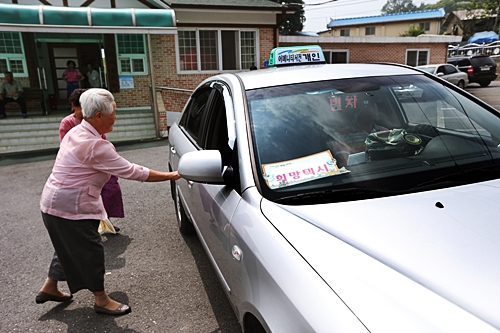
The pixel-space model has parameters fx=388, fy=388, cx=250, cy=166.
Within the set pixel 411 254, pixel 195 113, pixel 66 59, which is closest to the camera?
pixel 411 254

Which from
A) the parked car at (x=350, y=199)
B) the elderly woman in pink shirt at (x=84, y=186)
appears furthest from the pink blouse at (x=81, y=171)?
the parked car at (x=350, y=199)

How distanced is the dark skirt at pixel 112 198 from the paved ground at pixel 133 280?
340mm

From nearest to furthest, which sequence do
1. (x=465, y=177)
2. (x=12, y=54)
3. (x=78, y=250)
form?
1. (x=465, y=177)
2. (x=78, y=250)
3. (x=12, y=54)

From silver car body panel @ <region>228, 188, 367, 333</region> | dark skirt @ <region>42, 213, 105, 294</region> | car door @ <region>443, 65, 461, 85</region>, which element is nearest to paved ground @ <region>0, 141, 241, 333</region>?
dark skirt @ <region>42, 213, 105, 294</region>

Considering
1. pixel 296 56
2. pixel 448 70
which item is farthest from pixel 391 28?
pixel 296 56

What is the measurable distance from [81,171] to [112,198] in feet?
5.43

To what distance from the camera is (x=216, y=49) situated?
1465 cm

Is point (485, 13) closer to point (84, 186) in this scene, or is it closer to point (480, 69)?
point (480, 69)

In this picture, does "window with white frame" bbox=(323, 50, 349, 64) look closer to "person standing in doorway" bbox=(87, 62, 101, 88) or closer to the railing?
"person standing in doorway" bbox=(87, 62, 101, 88)

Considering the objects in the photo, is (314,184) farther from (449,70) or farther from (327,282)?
(449,70)

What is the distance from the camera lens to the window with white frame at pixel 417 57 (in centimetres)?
2225

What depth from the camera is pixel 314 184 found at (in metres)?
1.93

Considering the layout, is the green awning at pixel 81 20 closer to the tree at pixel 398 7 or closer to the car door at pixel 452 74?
the car door at pixel 452 74

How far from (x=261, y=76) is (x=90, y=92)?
A: 1182 millimetres
